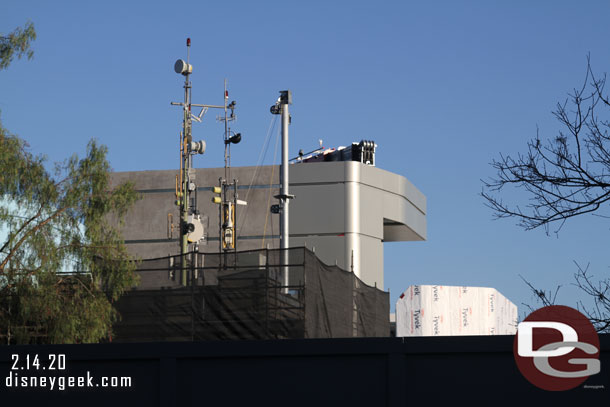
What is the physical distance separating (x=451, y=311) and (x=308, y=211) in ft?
56.9

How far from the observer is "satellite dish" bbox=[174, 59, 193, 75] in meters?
33.1

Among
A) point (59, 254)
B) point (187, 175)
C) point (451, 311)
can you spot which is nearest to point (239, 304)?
point (59, 254)

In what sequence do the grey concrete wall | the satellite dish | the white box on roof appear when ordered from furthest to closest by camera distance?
the white box on roof
the grey concrete wall
the satellite dish

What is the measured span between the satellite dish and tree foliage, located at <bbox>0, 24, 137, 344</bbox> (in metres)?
11.7

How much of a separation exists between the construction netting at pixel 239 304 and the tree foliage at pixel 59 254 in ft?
2.37

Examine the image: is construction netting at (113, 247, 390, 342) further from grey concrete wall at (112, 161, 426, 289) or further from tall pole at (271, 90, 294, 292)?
grey concrete wall at (112, 161, 426, 289)

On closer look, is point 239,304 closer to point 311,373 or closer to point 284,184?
A: point 284,184

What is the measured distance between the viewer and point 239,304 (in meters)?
19.9

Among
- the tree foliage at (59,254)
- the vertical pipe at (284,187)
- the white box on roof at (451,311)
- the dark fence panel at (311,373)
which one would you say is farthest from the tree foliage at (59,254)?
the white box on roof at (451,311)

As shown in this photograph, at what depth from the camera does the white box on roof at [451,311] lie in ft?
189

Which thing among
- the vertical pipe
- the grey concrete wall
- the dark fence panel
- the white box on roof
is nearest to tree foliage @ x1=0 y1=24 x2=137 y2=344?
the vertical pipe

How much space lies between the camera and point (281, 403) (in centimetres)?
631

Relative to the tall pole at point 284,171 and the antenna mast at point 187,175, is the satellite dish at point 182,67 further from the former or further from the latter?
the tall pole at point 284,171

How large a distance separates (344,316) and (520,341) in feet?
52.2
